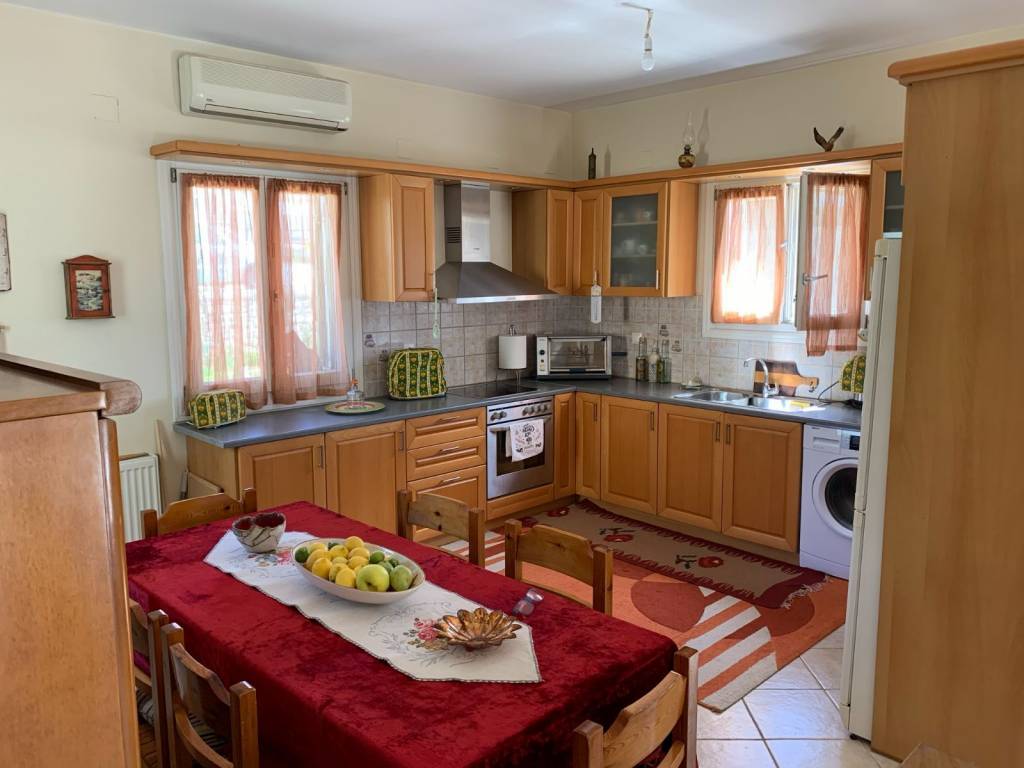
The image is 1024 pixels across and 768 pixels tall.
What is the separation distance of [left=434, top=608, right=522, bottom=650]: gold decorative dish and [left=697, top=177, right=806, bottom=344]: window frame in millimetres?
3108

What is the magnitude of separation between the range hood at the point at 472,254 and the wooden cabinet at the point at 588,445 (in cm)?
76

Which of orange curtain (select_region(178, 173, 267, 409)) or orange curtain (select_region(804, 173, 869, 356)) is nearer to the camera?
orange curtain (select_region(178, 173, 267, 409))

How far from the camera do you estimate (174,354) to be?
4.09 metres

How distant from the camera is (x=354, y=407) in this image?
454 centimetres

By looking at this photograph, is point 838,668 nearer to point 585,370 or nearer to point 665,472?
point 665,472

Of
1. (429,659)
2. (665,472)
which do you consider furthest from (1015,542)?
(665,472)

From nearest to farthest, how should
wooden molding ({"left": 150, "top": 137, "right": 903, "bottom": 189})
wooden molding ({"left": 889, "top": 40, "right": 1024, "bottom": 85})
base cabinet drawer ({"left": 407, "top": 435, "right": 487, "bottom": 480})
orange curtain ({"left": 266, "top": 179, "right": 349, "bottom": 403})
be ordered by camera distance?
wooden molding ({"left": 889, "top": 40, "right": 1024, "bottom": 85}), wooden molding ({"left": 150, "top": 137, "right": 903, "bottom": 189}), orange curtain ({"left": 266, "top": 179, "right": 349, "bottom": 403}), base cabinet drawer ({"left": 407, "top": 435, "right": 487, "bottom": 480})

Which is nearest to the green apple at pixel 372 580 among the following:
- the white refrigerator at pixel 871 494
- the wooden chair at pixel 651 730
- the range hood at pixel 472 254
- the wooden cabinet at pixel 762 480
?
the wooden chair at pixel 651 730

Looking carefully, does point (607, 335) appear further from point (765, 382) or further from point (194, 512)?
point (194, 512)

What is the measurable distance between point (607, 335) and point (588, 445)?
0.83m

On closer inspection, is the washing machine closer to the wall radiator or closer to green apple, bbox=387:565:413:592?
green apple, bbox=387:565:413:592

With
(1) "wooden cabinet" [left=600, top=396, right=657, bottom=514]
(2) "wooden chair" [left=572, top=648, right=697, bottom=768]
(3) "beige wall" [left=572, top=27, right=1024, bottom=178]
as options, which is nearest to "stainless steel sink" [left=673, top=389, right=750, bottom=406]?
(1) "wooden cabinet" [left=600, top=396, right=657, bottom=514]

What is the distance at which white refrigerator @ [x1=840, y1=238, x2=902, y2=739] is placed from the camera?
2570 millimetres

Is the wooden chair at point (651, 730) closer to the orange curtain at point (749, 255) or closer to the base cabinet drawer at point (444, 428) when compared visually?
the base cabinet drawer at point (444, 428)
